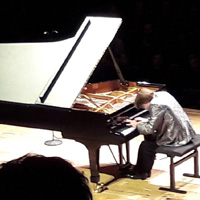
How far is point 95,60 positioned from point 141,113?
0.69 metres

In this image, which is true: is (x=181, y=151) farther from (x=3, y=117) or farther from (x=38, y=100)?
(x=3, y=117)

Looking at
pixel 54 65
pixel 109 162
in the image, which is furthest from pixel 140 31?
pixel 54 65

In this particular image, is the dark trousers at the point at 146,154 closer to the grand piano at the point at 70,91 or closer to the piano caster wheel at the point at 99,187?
the grand piano at the point at 70,91

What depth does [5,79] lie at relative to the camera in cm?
515

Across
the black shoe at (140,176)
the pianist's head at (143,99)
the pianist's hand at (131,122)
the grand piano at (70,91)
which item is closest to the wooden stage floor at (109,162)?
the black shoe at (140,176)

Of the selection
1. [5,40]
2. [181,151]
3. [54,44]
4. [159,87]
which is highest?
[5,40]

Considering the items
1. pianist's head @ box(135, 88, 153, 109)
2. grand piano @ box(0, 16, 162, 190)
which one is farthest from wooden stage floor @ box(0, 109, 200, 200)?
pianist's head @ box(135, 88, 153, 109)

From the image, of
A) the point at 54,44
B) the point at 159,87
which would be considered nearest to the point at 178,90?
the point at 159,87

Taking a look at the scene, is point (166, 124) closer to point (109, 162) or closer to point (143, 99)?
point (143, 99)

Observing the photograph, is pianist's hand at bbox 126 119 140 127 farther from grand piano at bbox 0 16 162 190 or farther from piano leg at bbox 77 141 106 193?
piano leg at bbox 77 141 106 193

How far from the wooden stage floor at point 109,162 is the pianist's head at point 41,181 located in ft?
12.0

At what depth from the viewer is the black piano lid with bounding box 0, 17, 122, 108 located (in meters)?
4.66

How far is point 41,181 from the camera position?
939 millimetres

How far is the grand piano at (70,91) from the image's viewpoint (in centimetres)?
448
